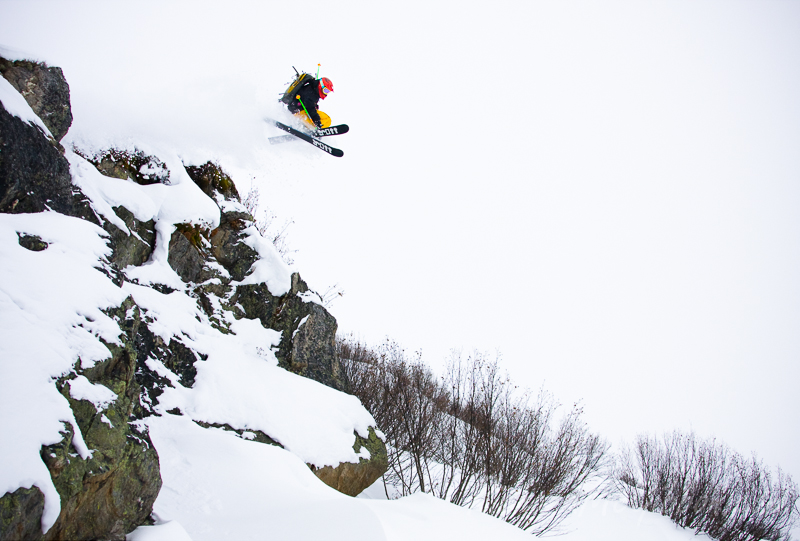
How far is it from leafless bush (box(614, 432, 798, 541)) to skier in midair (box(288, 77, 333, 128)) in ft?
81.0

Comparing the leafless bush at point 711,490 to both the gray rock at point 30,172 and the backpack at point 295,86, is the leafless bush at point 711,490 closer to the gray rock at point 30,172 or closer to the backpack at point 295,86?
the backpack at point 295,86

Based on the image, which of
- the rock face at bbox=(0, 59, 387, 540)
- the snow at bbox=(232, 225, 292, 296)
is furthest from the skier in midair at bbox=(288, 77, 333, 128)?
the snow at bbox=(232, 225, 292, 296)

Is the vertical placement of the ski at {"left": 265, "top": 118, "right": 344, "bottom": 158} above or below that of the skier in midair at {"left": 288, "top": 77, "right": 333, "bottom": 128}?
below

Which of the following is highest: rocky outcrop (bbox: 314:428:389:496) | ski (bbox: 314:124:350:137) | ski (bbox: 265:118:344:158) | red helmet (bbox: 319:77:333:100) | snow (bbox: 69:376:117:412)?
red helmet (bbox: 319:77:333:100)

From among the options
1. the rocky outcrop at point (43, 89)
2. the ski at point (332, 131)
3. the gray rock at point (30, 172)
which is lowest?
the gray rock at point (30, 172)

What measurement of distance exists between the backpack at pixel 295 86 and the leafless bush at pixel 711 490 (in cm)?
2539

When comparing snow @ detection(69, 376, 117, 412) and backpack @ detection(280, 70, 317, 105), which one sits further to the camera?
backpack @ detection(280, 70, 317, 105)

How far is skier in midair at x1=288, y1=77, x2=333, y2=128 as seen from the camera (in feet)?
40.4

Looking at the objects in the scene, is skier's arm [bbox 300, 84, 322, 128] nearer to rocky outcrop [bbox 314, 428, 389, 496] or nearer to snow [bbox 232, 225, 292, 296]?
snow [bbox 232, 225, 292, 296]

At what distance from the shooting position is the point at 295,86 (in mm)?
12242

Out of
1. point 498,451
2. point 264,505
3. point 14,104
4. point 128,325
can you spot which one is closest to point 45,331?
point 128,325

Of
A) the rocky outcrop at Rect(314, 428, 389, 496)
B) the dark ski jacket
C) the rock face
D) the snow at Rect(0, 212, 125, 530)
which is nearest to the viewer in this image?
the snow at Rect(0, 212, 125, 530)

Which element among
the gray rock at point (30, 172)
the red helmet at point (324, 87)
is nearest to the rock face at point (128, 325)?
the gray rock at point (30, 172)

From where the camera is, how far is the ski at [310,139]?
40.9 feet
